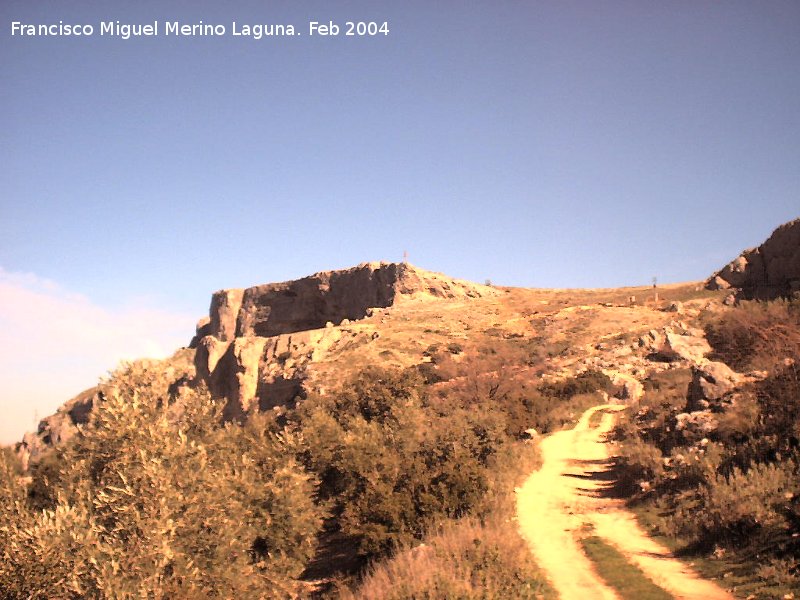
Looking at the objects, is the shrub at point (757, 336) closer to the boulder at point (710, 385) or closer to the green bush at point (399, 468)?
the boulder at point (710, 385)

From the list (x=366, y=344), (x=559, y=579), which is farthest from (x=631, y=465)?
(x=366, y=344)

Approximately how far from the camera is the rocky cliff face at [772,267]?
46688 millimetres

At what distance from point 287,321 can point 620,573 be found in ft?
305

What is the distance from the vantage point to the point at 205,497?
12.3 metres

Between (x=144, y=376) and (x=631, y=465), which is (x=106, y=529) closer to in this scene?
(x=144, y=376)

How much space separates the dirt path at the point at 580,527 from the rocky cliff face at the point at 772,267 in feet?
109

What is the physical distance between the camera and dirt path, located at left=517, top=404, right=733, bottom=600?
34.8 ft

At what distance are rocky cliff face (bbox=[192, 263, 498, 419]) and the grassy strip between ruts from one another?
113ft

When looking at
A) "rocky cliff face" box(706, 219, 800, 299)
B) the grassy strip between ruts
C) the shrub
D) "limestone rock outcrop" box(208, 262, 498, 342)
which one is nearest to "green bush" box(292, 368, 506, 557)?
the grassy strip between ruts

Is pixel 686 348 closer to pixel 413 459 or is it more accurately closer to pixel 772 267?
pixel 772 267

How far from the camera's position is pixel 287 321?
101m

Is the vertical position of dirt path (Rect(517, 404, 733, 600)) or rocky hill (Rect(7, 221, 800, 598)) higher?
rocky hill (Rect(7, 221, 800, 598))

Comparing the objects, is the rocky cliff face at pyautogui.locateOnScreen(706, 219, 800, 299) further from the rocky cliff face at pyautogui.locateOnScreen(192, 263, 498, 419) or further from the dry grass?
the dry grass

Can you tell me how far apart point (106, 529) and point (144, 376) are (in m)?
6.02
